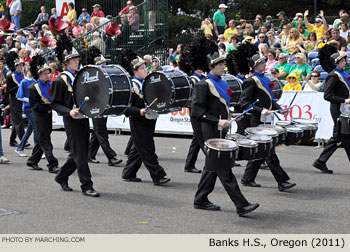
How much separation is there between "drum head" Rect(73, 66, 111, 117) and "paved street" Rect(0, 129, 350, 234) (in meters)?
1.22

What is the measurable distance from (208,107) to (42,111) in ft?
13.3

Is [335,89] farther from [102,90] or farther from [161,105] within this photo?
[102,90]

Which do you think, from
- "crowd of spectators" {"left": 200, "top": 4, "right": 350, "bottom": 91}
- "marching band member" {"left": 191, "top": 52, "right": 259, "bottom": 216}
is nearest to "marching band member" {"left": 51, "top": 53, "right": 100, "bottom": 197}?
"marching band member" {"left": 191, "top": 52, "right": 259, "bottom": 216}

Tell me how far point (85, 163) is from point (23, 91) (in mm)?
4129

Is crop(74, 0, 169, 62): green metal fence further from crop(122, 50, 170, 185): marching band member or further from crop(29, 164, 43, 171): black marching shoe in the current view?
crop(122, 50, 170, 185): marching band member

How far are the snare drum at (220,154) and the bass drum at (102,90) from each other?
60.0 inches

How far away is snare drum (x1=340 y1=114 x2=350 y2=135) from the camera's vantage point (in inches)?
385

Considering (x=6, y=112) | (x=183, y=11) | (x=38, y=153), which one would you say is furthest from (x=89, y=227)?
(x=183, y=11)

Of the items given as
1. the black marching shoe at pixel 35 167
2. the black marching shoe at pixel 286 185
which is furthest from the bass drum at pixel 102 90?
the black marching shoe at pixel 35 167

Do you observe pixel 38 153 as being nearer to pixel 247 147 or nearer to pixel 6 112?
pixel 247 147

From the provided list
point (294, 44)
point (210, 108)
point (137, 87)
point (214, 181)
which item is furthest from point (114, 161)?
point (294, 44)

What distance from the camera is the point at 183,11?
39.2m

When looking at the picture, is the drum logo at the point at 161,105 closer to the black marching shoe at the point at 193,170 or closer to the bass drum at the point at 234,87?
the bass drum at the point at 234,87

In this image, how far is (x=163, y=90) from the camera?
954 centimetres
